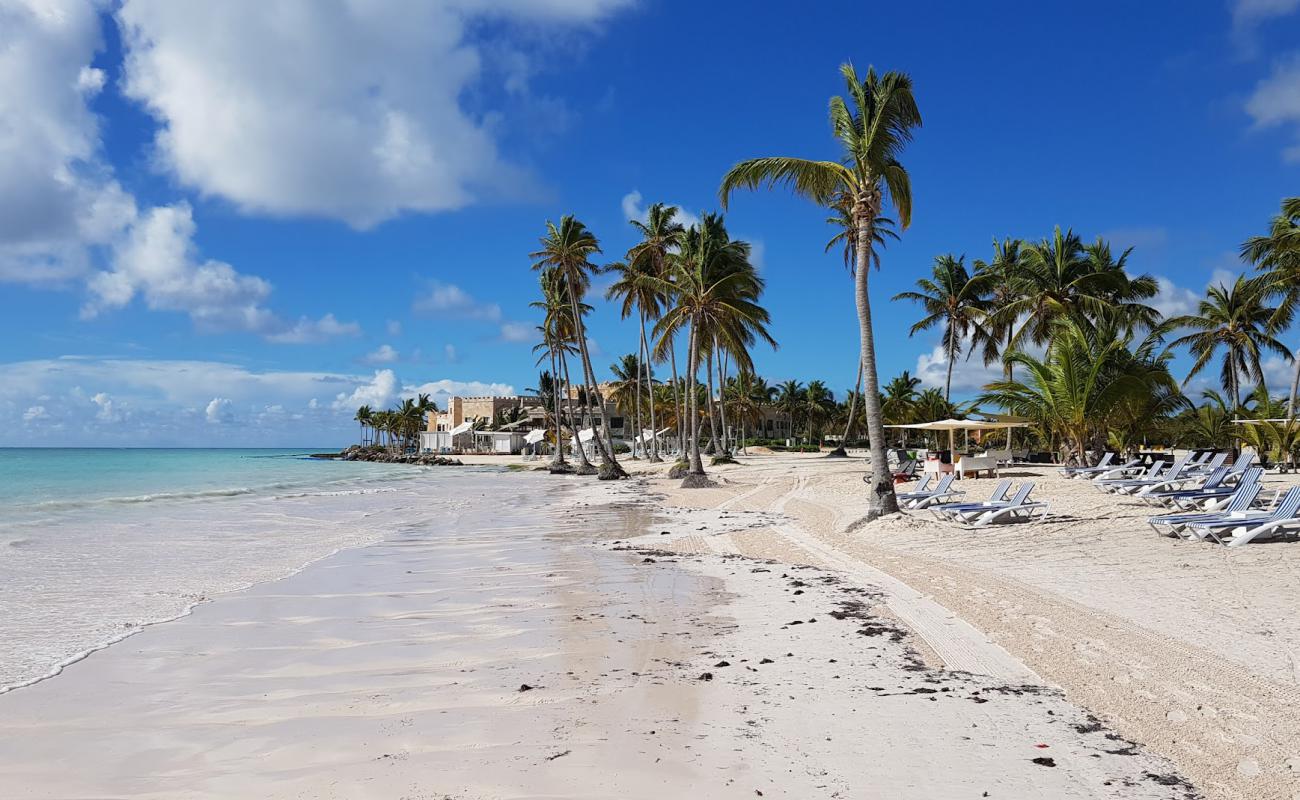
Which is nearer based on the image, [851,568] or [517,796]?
[517,796]

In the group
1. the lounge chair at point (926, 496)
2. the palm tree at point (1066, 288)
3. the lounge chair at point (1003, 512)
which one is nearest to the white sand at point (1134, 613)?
the lounge chair at point (1003, 512)

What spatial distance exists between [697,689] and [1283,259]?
30831mm

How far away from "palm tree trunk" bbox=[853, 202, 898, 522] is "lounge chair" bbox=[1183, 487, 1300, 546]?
186 inches

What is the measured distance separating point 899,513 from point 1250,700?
943cm

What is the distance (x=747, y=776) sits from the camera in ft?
12.5

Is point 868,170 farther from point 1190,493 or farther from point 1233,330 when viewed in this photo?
point 1233,330

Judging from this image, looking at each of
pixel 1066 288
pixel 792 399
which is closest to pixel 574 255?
pixel 1066 288

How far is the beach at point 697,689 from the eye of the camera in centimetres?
387

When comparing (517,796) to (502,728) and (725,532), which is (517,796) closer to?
(502,728)

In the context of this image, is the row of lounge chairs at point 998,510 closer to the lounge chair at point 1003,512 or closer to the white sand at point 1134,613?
the lounge chair at point 1003,512

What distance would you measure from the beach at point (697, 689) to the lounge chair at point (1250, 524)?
0.34 m

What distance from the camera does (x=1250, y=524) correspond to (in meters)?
10.2

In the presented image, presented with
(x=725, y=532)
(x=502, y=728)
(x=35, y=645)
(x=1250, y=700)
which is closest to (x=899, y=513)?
(x=725, y=532)

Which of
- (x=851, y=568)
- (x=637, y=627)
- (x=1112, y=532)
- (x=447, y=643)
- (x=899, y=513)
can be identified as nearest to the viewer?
(x=447, y=643)
